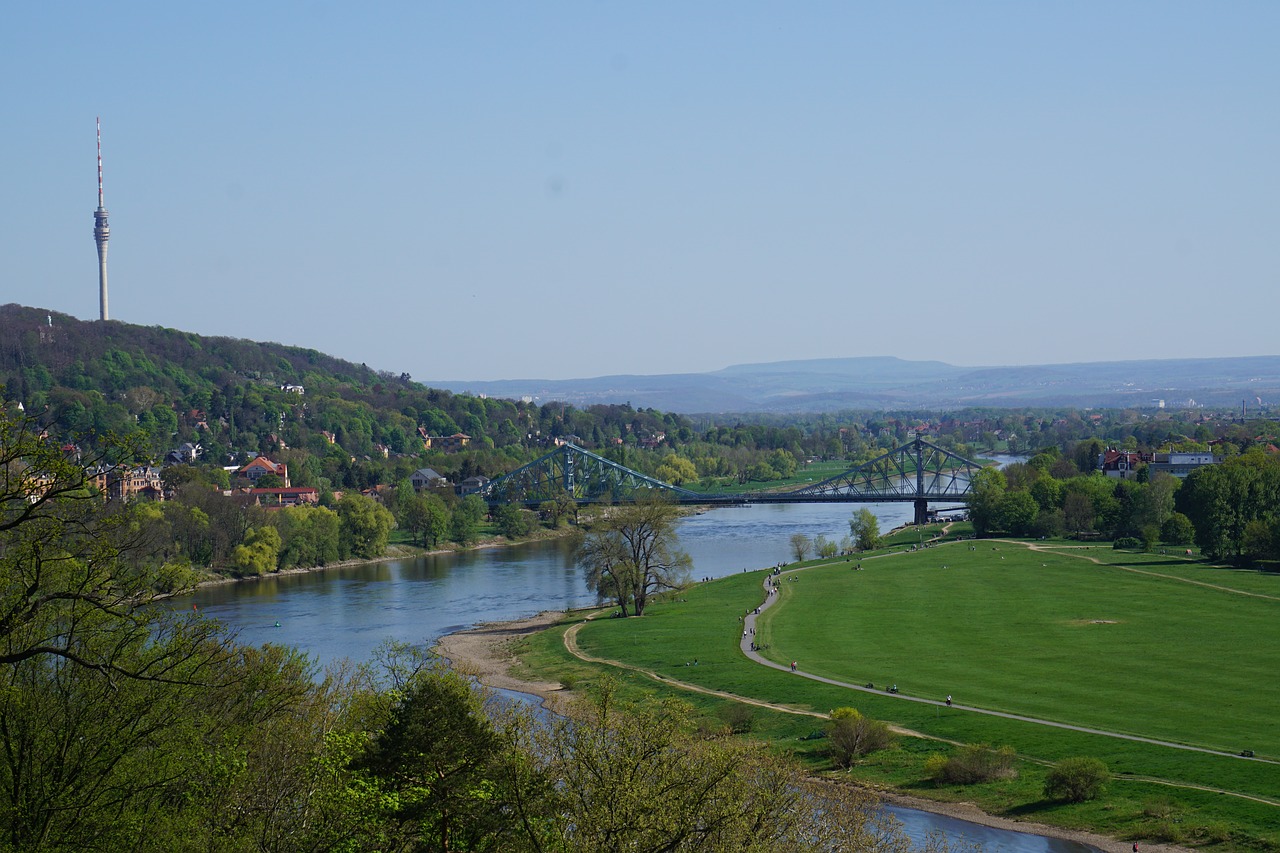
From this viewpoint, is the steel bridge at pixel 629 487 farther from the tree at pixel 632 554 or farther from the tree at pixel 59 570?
the tree at pixel 59 570

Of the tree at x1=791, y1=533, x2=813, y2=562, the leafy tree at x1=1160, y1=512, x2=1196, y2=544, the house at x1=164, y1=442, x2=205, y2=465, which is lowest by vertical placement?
the tree at x1=791, y1=533, x2=813, y2=562

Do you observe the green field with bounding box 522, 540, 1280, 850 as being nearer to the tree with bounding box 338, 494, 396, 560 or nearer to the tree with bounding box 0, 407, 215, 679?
the tree with bounding box 0, 407, 215, 679

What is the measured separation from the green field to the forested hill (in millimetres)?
61060

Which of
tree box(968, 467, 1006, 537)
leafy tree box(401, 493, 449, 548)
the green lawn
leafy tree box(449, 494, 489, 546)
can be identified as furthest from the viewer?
leafy tree box(449, 494, 489, 546)

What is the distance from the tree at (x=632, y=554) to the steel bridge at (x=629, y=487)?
43225 millimetres

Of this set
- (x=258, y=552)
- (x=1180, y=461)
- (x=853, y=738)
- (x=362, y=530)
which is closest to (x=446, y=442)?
(x=362, y=530)

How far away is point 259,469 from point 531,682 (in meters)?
72.8

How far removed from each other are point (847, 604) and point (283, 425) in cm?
9350

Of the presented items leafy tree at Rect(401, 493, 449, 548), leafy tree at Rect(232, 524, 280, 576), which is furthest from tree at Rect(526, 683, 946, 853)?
leafy tree at Rect(401, 493, 449, 548)

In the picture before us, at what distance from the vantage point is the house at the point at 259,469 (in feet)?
354

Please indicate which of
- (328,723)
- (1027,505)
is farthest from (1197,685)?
(1027,505)

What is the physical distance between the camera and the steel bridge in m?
105

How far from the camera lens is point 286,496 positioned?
94125mm

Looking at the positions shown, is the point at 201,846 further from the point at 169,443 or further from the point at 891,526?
the point at 169,443
